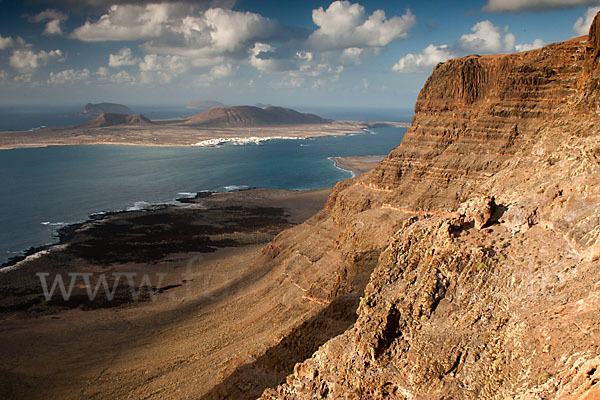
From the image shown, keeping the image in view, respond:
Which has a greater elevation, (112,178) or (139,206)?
(112,178)

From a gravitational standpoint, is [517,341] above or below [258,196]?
above

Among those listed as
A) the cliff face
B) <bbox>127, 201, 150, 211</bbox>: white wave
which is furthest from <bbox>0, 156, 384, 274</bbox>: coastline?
the cliff face

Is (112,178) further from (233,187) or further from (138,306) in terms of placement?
(138,306)

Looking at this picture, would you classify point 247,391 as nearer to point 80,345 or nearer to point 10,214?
point 80,345

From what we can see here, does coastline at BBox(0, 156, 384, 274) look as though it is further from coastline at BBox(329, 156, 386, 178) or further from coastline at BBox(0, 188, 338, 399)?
coastline at BBox(0, 188, 338, 399)

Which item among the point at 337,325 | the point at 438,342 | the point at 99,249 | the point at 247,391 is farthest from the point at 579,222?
the point at 99,249

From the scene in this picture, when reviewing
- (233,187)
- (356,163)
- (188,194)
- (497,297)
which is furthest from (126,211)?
(497,297)

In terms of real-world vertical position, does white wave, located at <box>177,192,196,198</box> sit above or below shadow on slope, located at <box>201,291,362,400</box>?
below

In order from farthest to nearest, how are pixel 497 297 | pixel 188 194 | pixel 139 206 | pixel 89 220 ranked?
1. pixel 188 194
2. pixel 139 206
3. pixel 89 220
4. pixel 497 297
